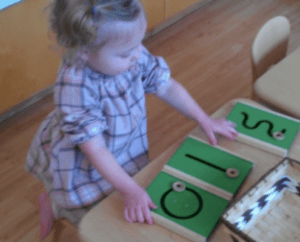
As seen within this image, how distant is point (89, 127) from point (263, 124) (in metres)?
0.37

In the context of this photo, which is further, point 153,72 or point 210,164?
point 153,72

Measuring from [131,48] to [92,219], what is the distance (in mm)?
322

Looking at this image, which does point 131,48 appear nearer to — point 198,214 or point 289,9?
point 198,214

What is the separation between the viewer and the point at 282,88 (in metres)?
0.94

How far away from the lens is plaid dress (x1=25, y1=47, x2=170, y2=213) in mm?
764

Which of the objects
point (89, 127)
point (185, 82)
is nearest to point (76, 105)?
point (89, 127)

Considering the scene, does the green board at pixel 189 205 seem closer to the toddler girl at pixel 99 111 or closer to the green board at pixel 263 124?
the toddler girl at pixel 99 111

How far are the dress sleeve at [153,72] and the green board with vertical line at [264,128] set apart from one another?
0.19 m

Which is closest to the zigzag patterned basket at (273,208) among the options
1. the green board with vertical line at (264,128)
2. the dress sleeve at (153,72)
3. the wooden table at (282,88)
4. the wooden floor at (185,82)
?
the green board with vertical line at (264,128)

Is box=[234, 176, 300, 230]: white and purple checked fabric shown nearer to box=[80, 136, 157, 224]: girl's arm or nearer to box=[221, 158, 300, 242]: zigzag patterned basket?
box=[221, 158, 300, 242]: zigzag patterned basket

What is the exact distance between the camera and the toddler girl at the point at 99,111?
0.67m

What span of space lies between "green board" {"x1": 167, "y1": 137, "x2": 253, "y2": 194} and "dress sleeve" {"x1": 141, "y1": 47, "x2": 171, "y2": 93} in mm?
205

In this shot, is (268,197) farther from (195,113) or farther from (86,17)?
(86,17)

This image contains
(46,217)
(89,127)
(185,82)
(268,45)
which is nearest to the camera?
(89,127)
